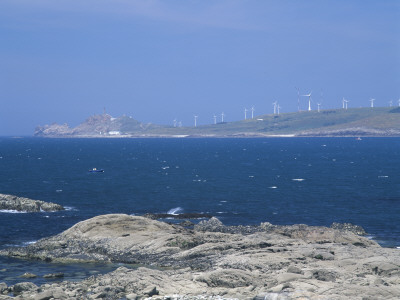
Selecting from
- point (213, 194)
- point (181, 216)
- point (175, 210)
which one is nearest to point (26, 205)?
point (175, 210)

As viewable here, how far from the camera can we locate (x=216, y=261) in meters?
50.2

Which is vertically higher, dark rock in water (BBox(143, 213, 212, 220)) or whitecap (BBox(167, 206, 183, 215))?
dark rock in water (BBox(143, 213, 212, 220))

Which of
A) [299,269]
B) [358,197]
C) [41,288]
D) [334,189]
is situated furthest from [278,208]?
[41,288]

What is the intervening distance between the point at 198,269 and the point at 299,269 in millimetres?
9207

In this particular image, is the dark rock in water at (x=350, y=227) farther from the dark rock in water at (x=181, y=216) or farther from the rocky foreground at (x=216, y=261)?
the dark rock in water at (x=181, y=216)

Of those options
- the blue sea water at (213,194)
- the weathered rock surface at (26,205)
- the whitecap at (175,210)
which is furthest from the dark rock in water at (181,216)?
the weathered rock surface at (26,205)

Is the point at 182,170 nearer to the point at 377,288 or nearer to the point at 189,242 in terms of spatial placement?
the point at 189,242

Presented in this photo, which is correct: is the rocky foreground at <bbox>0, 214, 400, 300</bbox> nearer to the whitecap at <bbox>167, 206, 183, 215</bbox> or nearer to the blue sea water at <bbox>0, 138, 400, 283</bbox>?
the blue sea water at <bbox>0, 138, 400, 283</bbox>

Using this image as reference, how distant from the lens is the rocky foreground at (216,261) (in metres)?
41.1

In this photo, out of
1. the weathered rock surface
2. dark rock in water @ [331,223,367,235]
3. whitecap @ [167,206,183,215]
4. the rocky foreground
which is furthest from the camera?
the weathered rock surface

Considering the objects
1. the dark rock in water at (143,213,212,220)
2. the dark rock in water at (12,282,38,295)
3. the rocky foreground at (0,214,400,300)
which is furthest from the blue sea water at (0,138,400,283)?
the rocky foreground at (0,214,400,300)

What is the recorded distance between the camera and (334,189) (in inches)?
4446

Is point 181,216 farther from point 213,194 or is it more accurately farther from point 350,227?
point 213,194

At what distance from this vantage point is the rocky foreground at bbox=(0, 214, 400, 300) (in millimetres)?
41125
